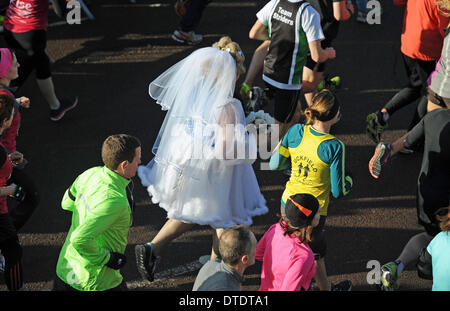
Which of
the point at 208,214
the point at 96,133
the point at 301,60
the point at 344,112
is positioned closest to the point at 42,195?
the point at 96,133

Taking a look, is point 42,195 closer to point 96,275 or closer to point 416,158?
point 96,275

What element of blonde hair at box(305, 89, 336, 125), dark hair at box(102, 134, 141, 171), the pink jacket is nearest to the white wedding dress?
blonde hair at box(305, 89, 336, 125)

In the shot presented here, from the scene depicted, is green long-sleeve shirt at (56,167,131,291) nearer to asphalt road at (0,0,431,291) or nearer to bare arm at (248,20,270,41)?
asphalt road at (0,0,431,291)

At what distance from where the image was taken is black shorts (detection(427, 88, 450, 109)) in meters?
5.05

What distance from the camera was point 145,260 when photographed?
471 centimetres

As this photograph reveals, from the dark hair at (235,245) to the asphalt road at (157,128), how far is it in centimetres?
159

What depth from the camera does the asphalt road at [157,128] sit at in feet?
17.3

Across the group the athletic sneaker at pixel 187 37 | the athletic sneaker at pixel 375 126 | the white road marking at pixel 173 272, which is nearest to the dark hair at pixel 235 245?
the white road marking at pixel 173 272

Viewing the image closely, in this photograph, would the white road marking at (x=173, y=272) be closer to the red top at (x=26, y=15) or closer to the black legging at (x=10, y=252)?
the black legging at (x=10, y=252)

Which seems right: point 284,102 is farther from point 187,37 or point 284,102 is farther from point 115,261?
point 187,37

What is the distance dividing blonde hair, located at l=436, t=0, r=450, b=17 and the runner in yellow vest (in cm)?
179

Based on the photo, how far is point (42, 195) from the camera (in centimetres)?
591

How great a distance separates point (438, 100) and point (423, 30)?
105cm
